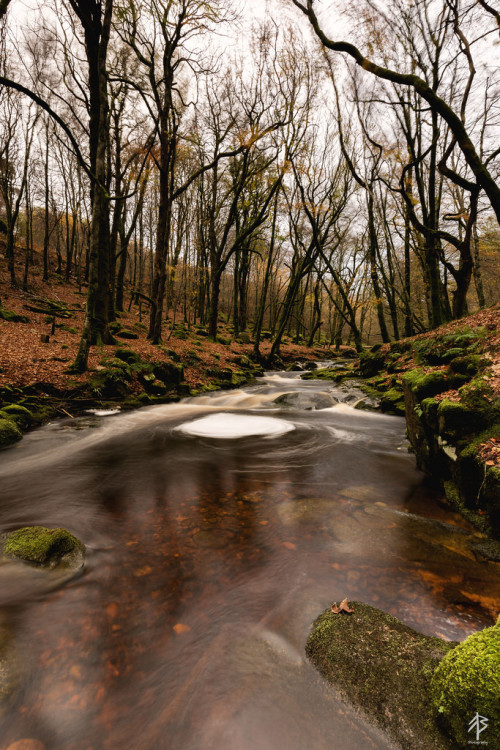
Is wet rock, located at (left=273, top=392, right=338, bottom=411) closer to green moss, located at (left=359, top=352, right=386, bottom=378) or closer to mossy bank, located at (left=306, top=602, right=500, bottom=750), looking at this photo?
green moss, located at (left=359, top=352, right=386, bottom=378)

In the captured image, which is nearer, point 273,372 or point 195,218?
point 273,372

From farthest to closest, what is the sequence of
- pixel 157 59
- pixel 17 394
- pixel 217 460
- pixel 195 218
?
pixel 195 218, pixel 157 59, pixel 17 394, pixel 217 460

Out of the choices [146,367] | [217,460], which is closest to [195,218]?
[146,367]

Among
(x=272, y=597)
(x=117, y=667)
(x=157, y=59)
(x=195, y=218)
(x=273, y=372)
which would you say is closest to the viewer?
(x=117, y=667)

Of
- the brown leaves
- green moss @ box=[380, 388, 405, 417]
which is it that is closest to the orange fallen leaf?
the brown leaves

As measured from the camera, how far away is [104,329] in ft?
36.3

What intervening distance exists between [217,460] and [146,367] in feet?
17.5

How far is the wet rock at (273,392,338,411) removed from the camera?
979 cm

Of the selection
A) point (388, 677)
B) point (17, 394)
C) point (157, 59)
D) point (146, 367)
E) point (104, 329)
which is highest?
point (157, 59)

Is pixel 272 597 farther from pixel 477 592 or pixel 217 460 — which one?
pixel 217 460

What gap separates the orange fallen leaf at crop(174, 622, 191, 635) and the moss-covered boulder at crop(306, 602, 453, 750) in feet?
2.66

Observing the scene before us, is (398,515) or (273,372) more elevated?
(273,372)

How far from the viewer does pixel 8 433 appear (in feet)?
17.9

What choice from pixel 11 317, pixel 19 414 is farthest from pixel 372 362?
pixel 11 317
